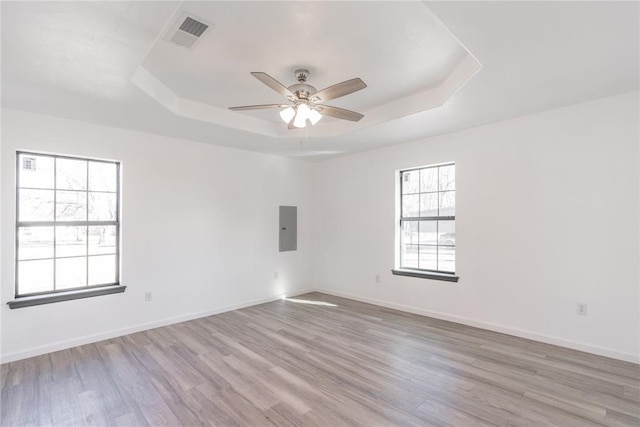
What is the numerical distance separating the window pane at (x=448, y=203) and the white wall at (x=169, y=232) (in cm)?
265

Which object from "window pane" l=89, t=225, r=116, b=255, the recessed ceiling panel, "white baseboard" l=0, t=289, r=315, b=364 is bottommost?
"white baseboard" l=0, t=289, r=315, b=364

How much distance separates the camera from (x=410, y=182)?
193 inches

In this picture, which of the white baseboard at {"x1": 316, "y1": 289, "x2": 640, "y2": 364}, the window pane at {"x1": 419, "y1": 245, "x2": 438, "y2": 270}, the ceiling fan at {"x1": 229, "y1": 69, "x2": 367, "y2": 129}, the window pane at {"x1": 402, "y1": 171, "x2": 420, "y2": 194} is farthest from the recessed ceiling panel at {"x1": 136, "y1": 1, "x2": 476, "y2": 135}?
the white baseboard at {"x1": 316, "y1": 289, "x2": 640, "y2": 364}

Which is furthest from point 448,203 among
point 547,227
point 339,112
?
point 339,112

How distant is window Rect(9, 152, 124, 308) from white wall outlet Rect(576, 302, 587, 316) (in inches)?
210

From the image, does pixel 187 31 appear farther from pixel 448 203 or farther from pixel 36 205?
pixel 448 203

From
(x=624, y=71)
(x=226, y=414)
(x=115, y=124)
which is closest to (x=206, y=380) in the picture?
(x=226, y=414)

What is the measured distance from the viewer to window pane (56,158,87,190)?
140 inches

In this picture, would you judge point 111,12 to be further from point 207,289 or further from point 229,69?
point 207,289

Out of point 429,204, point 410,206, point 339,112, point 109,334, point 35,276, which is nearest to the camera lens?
point 339,112

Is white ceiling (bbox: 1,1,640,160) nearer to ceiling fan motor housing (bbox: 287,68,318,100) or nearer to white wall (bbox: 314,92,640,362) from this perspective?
ceiling fan motor housing (bbox: 287,68,318,100)

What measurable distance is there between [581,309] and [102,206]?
18.4 ft

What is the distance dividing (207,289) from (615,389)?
183 inches

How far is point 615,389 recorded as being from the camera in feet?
8.23
